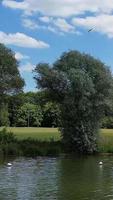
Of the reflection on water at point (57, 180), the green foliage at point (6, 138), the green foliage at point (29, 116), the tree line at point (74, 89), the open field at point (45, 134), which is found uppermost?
the green foliage at point (29, 116)

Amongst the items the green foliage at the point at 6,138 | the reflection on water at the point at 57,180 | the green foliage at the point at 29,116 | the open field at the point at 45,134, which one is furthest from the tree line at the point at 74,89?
the green foliage at the point at 29,116

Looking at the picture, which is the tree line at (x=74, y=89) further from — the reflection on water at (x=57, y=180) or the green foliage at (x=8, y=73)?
the reflection on water at (x=57, y=180)

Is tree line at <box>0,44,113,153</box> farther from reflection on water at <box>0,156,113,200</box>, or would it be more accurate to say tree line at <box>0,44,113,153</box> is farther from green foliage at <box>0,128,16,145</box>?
reflection on water at <box>0,156,113,200</box>

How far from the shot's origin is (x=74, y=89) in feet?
209

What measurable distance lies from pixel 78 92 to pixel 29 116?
362ft

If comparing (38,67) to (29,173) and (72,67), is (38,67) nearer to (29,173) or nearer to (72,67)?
(72,67)

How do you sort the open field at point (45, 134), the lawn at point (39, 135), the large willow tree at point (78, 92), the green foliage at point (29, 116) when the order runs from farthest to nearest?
1. the green foliage at point (29, 116)
2. the lawn at point (39, 135)
3. the open field at point (45, 134)
4. the large willow tree at point (78, 92)

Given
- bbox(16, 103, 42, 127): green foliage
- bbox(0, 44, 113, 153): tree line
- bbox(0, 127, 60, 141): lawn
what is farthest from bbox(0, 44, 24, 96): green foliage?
bbox(16, 103, 42, 127): green foliage

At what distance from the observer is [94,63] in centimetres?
6625

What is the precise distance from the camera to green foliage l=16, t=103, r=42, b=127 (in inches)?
6658

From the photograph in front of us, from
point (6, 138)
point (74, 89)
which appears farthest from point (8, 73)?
point (74, 89)

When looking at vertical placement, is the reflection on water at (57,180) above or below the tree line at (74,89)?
below

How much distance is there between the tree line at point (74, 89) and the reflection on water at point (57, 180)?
305 inches

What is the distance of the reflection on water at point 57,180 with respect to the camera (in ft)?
99.1
